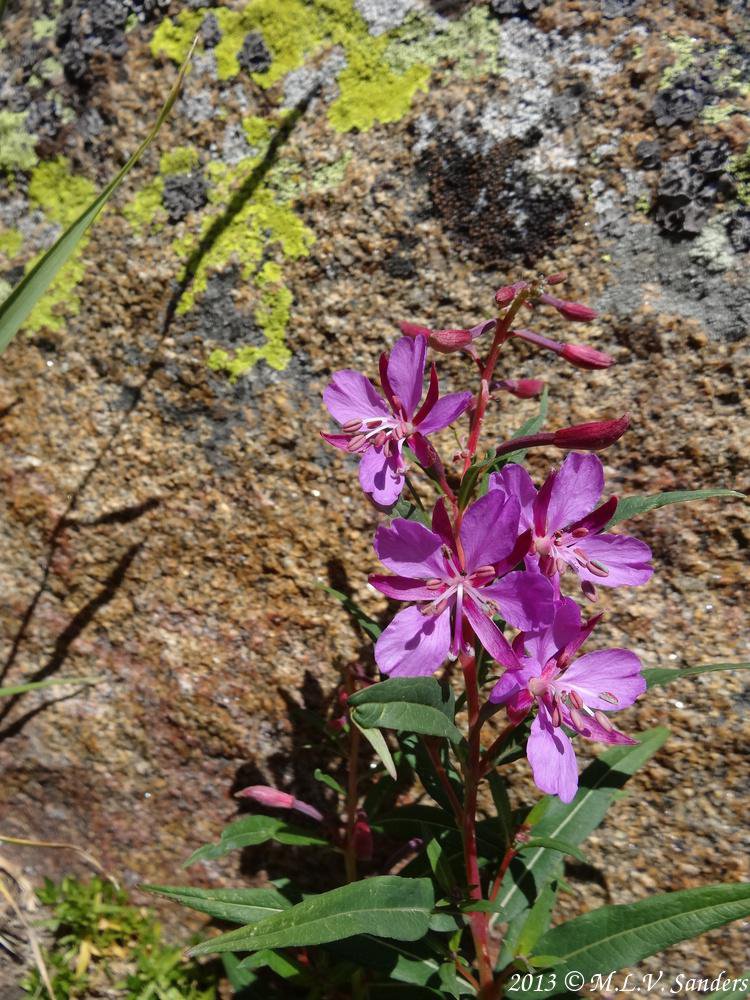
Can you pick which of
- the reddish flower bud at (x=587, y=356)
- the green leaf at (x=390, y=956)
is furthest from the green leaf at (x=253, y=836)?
the reddish flower bud at (x=587, y=356)

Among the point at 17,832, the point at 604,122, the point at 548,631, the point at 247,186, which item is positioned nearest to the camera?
the point at 548,631

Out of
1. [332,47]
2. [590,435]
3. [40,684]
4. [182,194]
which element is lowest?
[40,684]

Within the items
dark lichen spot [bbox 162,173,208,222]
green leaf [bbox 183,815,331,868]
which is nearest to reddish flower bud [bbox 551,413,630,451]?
green leaf [bbox 183,815,331,868]

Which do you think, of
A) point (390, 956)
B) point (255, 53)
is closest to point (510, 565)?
point (390, 956)

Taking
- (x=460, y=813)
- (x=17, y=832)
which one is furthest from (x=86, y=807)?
(x=460, y=813)

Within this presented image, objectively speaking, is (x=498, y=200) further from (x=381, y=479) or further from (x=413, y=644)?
(x=413, y=644)

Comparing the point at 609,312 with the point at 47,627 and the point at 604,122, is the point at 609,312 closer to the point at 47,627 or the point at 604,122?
the point at 604,122
